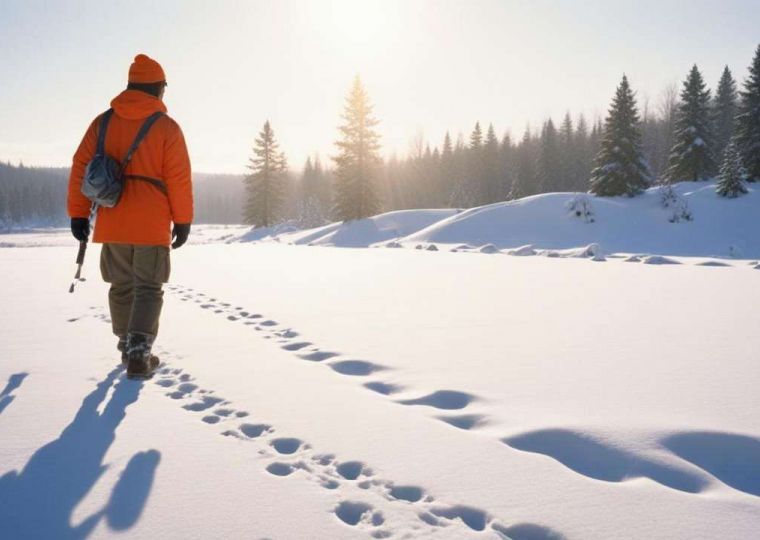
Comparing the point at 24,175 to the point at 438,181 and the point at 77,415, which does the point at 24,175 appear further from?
the point at 77,415

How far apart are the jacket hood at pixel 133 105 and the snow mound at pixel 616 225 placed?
52.6 ft

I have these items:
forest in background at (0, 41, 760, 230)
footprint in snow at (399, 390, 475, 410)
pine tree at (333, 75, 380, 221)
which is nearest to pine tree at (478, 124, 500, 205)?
forest in background at (0, 41, 760, 230)

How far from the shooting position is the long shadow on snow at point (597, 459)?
1.81 m

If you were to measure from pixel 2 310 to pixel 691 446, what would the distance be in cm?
618

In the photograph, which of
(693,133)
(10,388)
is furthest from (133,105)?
(693,133)

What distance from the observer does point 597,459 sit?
1.95 metres

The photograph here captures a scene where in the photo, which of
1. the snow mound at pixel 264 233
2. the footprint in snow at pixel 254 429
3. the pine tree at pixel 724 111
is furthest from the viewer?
the pine tree at pixel 724 111

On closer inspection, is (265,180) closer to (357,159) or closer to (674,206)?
(357,159)

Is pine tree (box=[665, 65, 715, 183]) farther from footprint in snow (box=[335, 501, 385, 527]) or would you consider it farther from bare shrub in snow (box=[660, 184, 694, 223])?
footprint in snow (box=[335, 501, 385, 527])

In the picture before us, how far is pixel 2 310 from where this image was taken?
199 inches

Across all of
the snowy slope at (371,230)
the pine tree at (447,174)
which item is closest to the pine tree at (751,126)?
the snowy slope at (371,230)

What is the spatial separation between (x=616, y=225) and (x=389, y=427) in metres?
19.9

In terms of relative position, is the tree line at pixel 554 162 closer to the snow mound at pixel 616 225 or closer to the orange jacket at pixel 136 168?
the snow mound at pixel 616 225

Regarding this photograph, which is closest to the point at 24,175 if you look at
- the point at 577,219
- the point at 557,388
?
the point at 577,219
